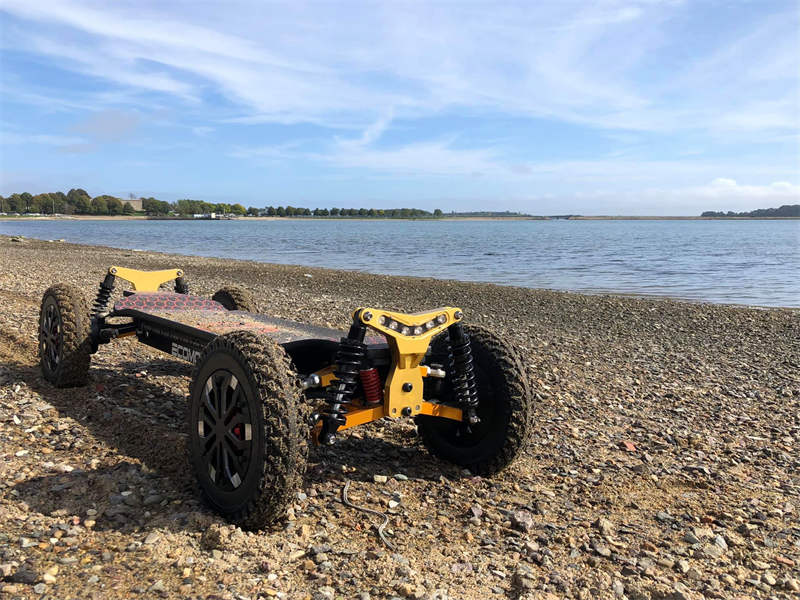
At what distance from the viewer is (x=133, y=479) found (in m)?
4.30

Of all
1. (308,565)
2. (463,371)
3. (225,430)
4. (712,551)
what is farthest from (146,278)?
(712,551)

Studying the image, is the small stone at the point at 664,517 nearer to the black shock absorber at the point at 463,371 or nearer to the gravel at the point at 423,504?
the gravel at the point at 423,504

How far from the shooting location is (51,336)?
21.7 feet

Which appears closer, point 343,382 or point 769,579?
point 769,579

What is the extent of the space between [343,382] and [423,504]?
113 centimetres

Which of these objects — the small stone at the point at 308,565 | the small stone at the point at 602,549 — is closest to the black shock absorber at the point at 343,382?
the small stone at the point at 308,565

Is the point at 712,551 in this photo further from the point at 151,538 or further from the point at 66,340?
the point at 66,340

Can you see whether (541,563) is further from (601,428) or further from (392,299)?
(392,299)

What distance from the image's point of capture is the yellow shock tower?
13.1 feet

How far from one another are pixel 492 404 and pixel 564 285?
22.3 meters

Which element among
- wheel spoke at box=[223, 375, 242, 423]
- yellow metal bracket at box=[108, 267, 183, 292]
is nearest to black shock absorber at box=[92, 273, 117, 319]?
yellow metal bracket at box=[108, 267, 183, 292]

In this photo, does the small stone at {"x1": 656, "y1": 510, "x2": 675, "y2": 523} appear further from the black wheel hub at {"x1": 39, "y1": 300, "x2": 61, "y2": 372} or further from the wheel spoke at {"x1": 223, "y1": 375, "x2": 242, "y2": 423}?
the black wheel hub at {"x1": 39, "y1": 300, "x2": 61, "y2": 372}

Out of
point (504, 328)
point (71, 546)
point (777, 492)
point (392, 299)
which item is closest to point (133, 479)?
point (71, 546)

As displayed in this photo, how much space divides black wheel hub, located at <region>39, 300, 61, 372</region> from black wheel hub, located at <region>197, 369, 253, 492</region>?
3.29 meters
